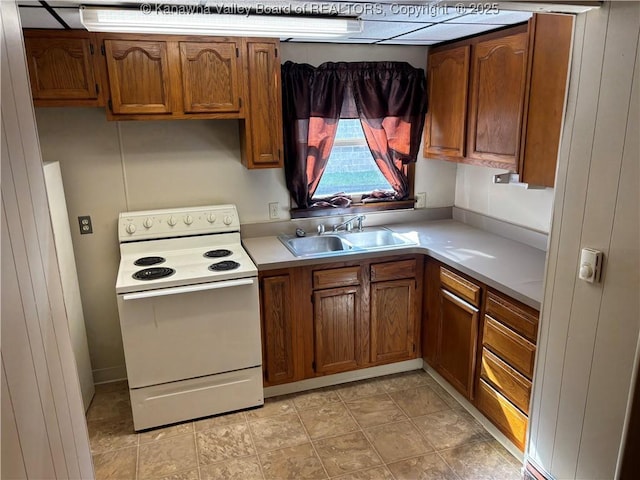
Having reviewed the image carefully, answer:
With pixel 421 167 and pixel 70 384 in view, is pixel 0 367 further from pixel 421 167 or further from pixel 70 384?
pixel 421 167

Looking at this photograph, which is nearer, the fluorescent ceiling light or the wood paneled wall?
the wood paneled wall

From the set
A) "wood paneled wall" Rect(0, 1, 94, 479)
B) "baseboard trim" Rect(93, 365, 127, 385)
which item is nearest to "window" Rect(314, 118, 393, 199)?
"baseboard trim" Rect(93, 365, 127, 385)

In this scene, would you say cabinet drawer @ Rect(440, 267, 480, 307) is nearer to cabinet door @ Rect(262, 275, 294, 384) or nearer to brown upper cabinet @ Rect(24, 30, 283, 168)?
cabinet door @ Rect(262, 275, 294, 384)

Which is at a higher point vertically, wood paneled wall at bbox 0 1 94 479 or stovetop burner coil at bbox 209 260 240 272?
wood paneled wall at bbox 0 1 94 479

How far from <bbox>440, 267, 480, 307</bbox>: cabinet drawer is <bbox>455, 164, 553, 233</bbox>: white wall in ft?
1.94

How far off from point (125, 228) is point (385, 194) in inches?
69.3

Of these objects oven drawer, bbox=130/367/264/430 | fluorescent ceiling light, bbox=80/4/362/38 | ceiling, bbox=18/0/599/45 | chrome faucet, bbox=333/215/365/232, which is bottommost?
→ oven drawer, bbox=130/367/264/430

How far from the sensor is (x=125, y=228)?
2.85 m

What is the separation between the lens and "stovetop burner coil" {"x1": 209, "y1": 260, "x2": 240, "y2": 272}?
259 centimetres

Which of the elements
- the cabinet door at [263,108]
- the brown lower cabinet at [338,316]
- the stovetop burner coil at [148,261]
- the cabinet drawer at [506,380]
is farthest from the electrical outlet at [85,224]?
the cabinet drawer at [506,380]

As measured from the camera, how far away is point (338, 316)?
2898 mm

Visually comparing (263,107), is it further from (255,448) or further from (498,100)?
(255,448)

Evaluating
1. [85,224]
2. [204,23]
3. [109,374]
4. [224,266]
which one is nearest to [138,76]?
[204,23]

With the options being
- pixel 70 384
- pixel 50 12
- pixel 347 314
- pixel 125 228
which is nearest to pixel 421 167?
pixel 347 314
